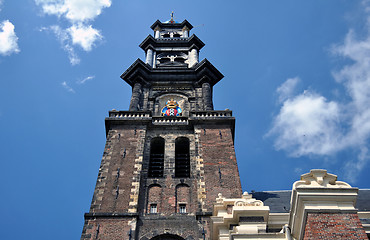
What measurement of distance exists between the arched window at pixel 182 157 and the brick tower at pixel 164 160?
0.05 meters

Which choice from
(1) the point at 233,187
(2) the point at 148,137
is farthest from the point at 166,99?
(1) the point at 233,187

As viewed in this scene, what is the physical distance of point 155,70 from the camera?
103 feet

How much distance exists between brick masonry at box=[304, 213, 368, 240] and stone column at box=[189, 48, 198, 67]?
78.5ft

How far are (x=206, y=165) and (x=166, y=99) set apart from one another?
814 centimetres

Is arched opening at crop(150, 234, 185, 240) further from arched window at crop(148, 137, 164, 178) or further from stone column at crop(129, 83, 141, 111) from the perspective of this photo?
stone column at crop(129, 83, 141, 111)

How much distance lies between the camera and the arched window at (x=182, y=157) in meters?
23.0

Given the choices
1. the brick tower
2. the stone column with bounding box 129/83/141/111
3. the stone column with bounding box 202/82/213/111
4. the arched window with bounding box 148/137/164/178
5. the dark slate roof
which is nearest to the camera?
the dark slate roof

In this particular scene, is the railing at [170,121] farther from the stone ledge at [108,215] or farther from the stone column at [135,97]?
the stone ledge at [108,215]

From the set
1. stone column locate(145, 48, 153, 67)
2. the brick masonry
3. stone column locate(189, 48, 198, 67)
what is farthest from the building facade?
stone column locate(145, 48, 153, 67)

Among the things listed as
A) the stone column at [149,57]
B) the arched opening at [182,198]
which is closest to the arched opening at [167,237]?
the arched opening at [182,198]

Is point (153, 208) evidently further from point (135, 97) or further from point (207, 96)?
→ point (207, 96)

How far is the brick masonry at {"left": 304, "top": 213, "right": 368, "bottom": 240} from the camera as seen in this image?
1028cm

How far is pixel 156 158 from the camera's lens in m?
23.8

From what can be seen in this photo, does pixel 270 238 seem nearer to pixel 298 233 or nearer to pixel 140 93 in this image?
pixel 298 233
